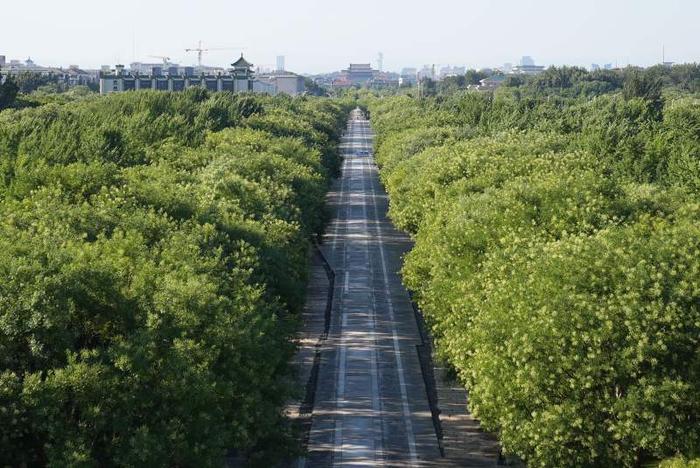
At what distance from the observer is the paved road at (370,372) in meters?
36.2

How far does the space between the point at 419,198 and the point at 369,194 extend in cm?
5255

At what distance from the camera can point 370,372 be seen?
4597 cm

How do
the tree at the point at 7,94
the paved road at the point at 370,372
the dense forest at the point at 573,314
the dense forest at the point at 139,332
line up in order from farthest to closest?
1. the tree at the point at 7,94
2. the paved road at the point at 370,372
3. the dense forest at the point at 573,314
4. the dense forest at the point at 139,332

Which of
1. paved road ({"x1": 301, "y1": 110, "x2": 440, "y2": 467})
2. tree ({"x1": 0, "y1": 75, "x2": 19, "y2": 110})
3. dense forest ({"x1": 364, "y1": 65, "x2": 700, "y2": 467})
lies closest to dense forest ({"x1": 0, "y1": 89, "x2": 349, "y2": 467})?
paved road ({"x1": 301, "y1": 110, "x2": 440, "y2": 467})

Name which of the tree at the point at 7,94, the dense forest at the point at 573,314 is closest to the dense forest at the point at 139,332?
the dense forest at the point at 573,314

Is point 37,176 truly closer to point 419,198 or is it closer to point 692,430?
point 419,198

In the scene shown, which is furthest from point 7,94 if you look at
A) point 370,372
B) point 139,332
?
point 139,332

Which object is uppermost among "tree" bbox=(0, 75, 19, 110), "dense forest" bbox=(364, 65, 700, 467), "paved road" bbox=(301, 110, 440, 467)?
"tree" bbox=(0, 75, 19, 110)

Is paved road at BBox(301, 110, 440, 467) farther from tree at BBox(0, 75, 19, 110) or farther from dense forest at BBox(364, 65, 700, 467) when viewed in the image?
tree at BBox(0, 75, 19, 110)

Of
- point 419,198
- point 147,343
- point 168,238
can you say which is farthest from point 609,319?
point 419,198

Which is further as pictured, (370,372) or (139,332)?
(370,372)

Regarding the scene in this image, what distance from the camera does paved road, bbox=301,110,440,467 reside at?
3625cm

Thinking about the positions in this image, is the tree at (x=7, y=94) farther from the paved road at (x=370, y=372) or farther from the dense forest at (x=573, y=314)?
the dense forest at (x=573, y=314)

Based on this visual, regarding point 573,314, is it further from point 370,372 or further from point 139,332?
point 370,372
